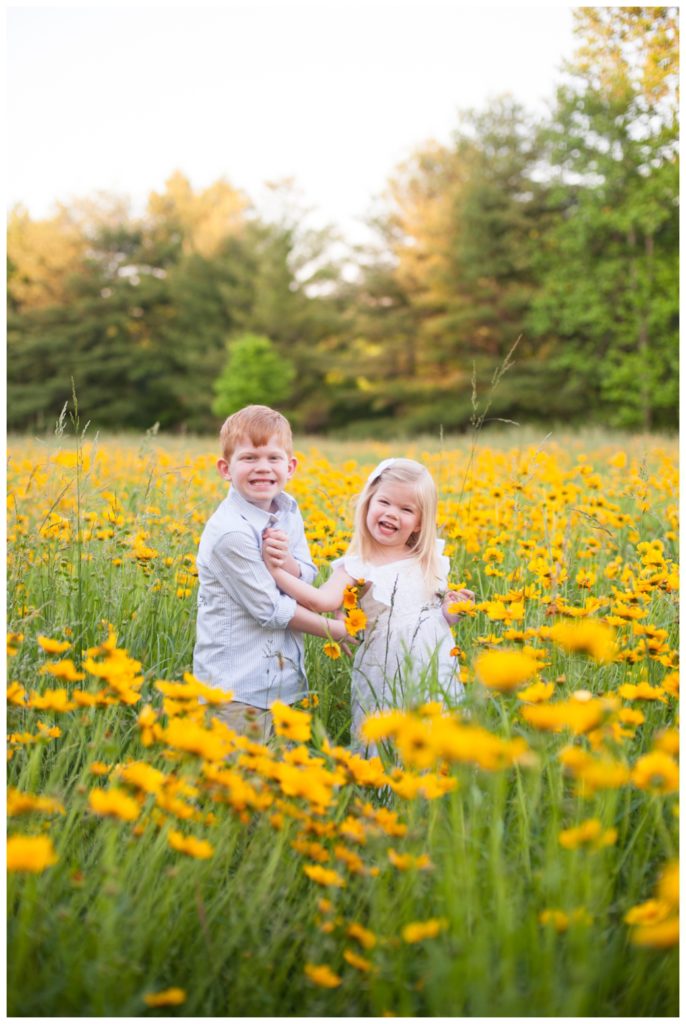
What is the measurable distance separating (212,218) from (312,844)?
29336mm

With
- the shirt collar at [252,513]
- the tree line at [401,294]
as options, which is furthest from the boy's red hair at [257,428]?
the tree line at [401,294]

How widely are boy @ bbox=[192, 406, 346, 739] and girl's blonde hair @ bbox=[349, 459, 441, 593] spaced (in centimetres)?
34

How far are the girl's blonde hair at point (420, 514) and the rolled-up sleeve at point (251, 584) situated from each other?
0.48m

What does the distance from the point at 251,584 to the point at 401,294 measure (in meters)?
24.5

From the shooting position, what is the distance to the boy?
2322 millimetres

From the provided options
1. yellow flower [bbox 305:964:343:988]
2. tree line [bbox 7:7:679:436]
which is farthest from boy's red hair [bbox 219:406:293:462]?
tree line [bbox 7:7:679:436]

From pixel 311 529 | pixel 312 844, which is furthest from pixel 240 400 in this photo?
pixel 312 844

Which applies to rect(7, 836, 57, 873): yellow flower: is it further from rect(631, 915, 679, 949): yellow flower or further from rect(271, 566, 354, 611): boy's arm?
rect(271, 566, 354, 611): boy's arm

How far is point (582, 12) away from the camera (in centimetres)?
797

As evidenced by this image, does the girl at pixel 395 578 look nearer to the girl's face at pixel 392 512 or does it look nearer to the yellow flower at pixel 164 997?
the girl's face at pixel 392 512

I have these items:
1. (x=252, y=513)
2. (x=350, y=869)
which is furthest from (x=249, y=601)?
(x=350, y=869)

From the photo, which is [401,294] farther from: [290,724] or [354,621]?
[290,724]

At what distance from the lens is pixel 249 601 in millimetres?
2334

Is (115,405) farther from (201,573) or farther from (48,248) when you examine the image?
(201,573)
